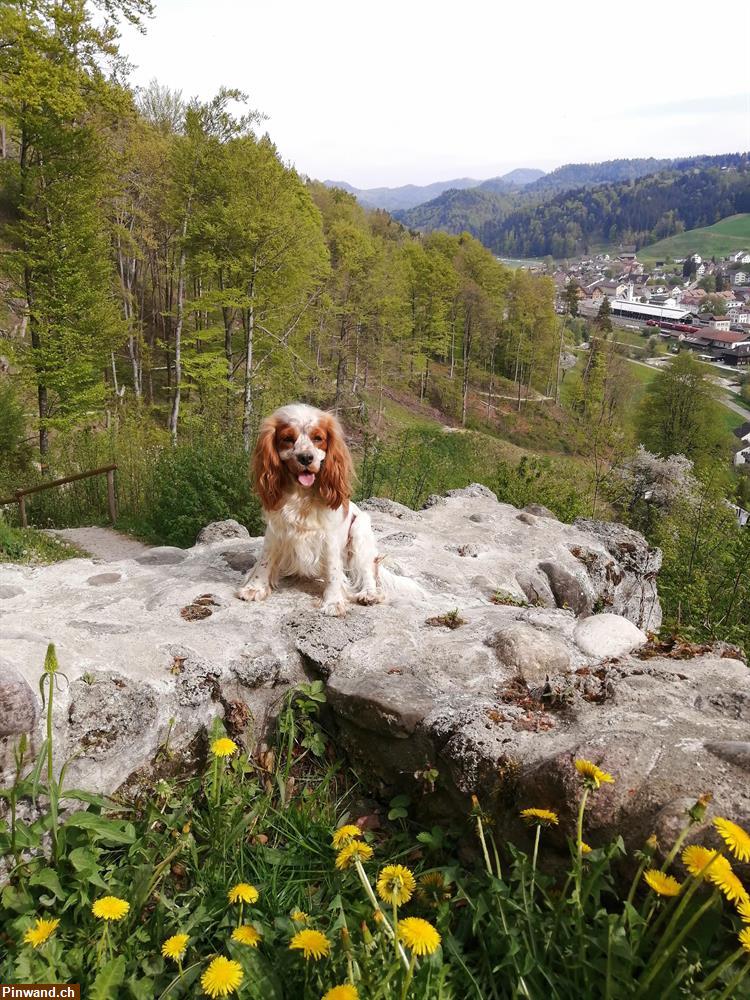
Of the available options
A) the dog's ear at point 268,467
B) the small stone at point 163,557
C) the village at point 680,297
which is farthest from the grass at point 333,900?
the village at point 680,297

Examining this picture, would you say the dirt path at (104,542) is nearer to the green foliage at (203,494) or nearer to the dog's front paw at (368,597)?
the green foliage at (203,494)

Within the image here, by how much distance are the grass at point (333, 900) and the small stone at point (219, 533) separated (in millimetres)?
3400

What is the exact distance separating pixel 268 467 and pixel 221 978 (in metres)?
2.79

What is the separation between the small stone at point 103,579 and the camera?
453 cm

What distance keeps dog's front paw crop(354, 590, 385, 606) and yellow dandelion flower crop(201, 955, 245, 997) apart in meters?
2.69

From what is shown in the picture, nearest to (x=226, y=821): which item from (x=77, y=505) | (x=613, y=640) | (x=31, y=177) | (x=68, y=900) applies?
(x=68, y=900)

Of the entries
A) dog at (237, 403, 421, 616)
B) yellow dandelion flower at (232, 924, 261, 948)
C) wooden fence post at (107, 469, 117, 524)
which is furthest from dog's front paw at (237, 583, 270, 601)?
wooden fence post at (107, 469, 117, 524)

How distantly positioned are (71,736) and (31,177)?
17701 mm

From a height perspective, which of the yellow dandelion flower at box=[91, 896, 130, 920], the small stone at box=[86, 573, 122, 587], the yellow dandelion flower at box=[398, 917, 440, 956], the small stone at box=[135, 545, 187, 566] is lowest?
the small stone at box=[135, 545, 187, 566]

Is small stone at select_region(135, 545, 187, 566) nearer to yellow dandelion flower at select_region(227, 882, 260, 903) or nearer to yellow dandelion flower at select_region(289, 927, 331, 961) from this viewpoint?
yellow dandelion flower at select_region(227, 882, 260, 903)

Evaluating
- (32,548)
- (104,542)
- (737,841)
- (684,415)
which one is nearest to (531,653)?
(737,841)

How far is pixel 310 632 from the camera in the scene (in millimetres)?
3633

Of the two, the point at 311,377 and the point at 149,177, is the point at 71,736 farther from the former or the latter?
the point at 311,377

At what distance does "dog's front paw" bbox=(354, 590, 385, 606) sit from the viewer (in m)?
4.21
